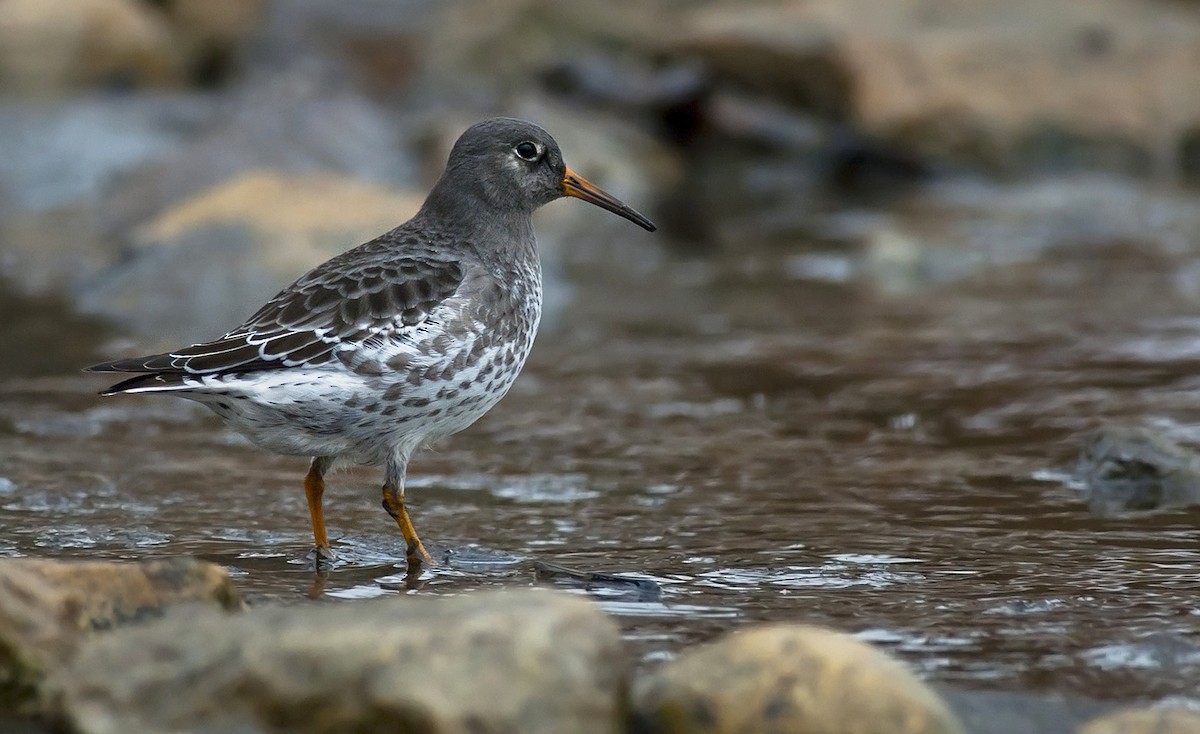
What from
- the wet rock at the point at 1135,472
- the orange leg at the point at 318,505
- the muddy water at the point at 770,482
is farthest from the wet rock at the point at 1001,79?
the orange leg at the point at 318,505

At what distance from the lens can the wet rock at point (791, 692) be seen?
169 inches

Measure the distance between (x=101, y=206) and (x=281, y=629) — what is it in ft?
38.5

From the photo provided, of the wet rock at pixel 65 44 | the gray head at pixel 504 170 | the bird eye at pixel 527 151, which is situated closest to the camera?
the gray head at pixel 504 170

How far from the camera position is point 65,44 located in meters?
18.0

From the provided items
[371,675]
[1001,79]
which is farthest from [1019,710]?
[1001,79]

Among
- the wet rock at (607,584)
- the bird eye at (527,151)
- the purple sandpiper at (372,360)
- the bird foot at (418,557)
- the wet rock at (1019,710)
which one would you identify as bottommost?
the wet rock at (1019,710)

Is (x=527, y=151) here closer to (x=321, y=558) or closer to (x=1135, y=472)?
(x=321, y=558)

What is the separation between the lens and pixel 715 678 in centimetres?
440

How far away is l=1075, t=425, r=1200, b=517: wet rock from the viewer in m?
7.19

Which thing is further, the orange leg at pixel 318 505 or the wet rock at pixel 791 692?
the orange leg at pixel 318 505

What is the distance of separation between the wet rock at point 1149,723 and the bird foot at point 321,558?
3.03m

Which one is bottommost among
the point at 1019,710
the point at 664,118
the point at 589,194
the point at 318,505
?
the point at 1019,710

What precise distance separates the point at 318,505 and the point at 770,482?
87.8 inches

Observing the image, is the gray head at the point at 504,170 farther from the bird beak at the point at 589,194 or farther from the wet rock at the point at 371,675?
the wet rock at the point at 371,675
